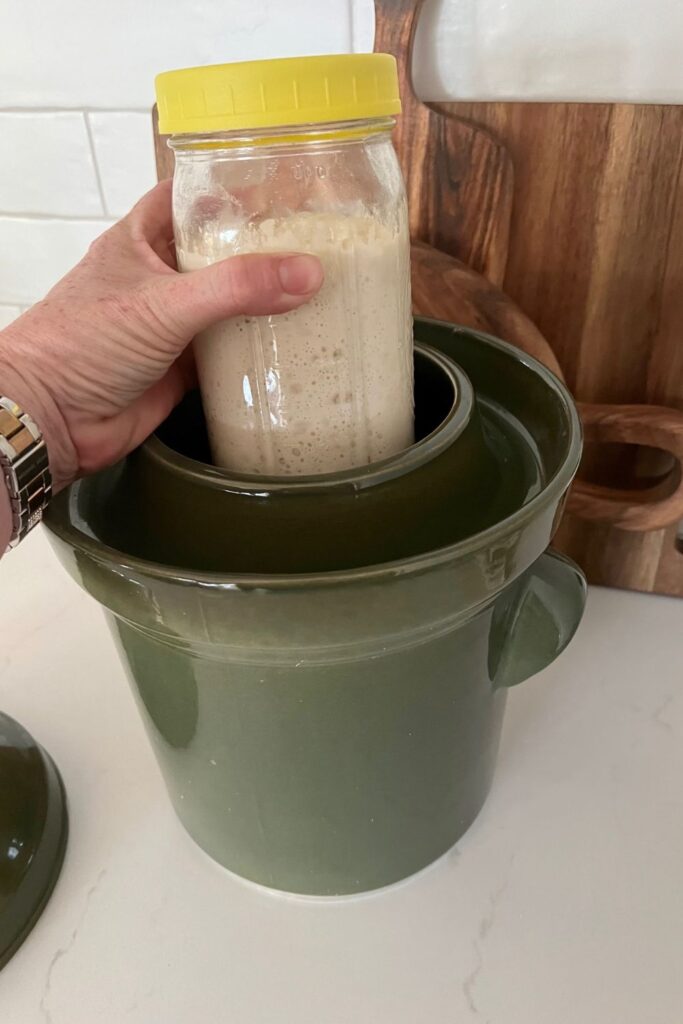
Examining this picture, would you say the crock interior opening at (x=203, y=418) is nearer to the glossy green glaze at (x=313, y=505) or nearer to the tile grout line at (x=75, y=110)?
the glossy green glaze at (x=313, y=505)

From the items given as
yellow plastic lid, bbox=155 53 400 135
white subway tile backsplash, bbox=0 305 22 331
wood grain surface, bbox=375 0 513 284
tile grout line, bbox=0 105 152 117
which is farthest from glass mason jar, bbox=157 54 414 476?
white subway tile backsplash, bbox=0 305 22 331

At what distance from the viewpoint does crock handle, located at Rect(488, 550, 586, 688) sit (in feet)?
1.32

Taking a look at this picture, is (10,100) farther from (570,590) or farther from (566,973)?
(566,973)

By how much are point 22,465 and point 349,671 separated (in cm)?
16

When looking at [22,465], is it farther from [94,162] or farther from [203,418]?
[94,162]

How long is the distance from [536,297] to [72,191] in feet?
1.39

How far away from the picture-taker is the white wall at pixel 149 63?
1.60ft

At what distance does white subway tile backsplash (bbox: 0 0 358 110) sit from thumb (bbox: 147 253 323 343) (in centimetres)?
33

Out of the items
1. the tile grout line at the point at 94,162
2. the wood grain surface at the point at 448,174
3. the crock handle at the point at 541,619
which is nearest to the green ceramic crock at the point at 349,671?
the crock handle at the point at 541,619

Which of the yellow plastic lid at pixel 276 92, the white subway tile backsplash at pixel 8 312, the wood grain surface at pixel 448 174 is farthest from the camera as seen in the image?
the white subway tile backsplash at pixel 8 312

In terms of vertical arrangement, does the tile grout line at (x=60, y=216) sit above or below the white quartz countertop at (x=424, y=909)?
above

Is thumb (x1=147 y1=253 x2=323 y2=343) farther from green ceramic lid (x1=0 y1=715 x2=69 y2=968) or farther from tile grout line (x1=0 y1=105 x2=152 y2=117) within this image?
tile grout line (x1=0 y1=105 x2=152 y2=117)

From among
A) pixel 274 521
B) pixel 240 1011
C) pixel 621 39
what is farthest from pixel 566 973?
pixel 621 39

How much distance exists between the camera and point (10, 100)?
687mm
